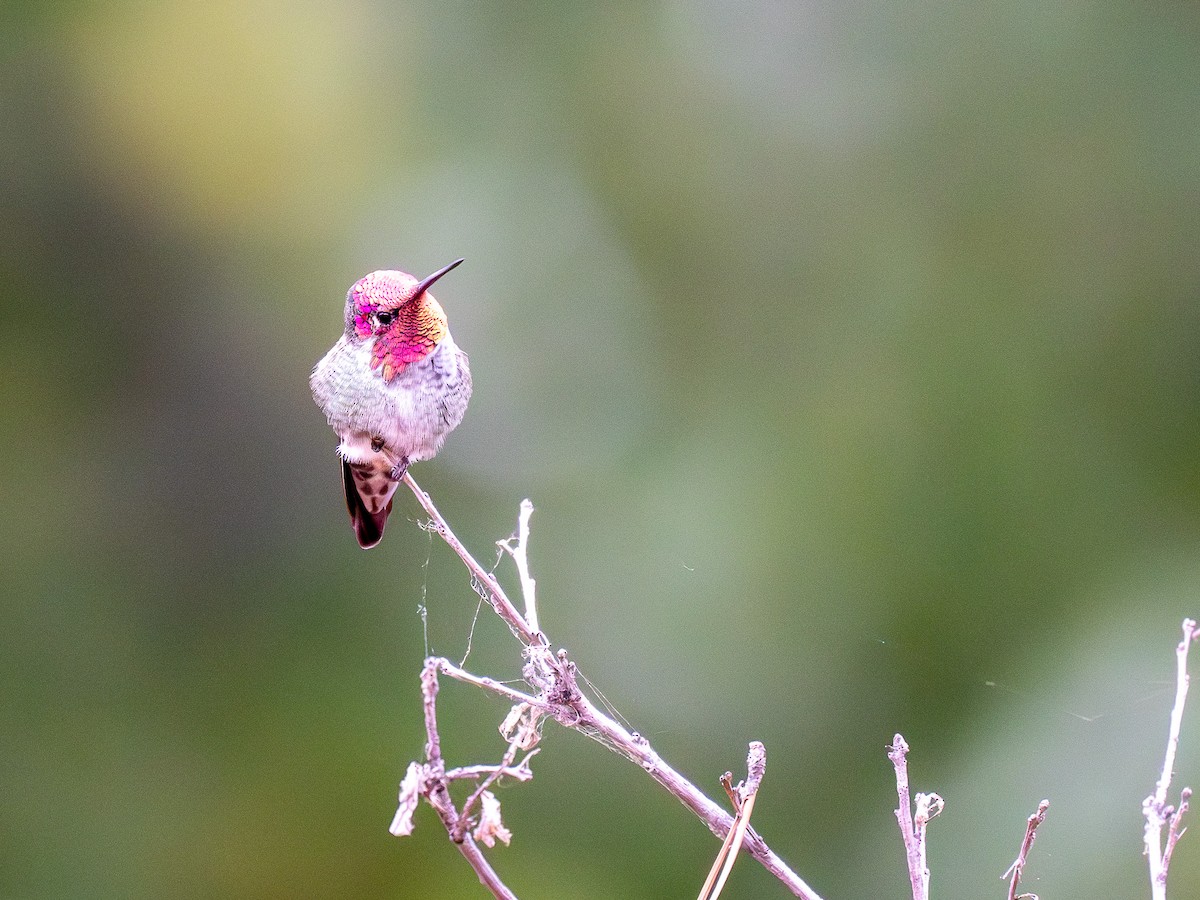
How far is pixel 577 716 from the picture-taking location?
1.08 meters

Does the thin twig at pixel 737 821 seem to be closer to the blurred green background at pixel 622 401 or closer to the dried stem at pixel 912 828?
the dried stem at pixel 912 828

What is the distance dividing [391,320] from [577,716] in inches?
46.2

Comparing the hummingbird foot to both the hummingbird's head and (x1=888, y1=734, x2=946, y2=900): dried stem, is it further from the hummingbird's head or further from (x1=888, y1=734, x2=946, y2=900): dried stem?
(x1=888, y1=734, x2=946, y2=900): dried stem

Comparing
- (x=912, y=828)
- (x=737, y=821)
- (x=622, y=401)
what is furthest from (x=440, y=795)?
(x=622, y=401)

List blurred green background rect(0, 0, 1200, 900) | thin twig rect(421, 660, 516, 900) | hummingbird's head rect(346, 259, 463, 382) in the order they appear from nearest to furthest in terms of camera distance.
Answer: thin twig rect(421, 660, 516, 900) → hummingbird's head rect(346, 259, 463, 382) → blurred green background rect(0, 0, 1200, 900)

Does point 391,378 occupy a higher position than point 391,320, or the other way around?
point 391,320

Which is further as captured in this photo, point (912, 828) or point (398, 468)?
point (398, 468)

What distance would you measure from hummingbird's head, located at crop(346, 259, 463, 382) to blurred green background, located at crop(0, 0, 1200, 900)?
1.95 meters

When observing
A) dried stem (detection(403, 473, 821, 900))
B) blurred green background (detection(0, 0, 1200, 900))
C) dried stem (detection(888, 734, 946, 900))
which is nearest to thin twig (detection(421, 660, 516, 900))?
dried stem (detection(403, 473, 821, 900))

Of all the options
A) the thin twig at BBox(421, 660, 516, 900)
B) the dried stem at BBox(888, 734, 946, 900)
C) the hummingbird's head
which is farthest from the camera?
the hummingbird's head

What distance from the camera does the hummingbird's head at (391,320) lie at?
6.84 ft

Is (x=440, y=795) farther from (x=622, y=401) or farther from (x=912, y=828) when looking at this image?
(x=622, y=401)

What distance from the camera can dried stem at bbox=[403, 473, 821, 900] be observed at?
98 cm

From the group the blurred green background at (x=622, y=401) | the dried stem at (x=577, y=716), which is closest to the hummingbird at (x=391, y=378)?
the dried stem at (x=577, y=716)
